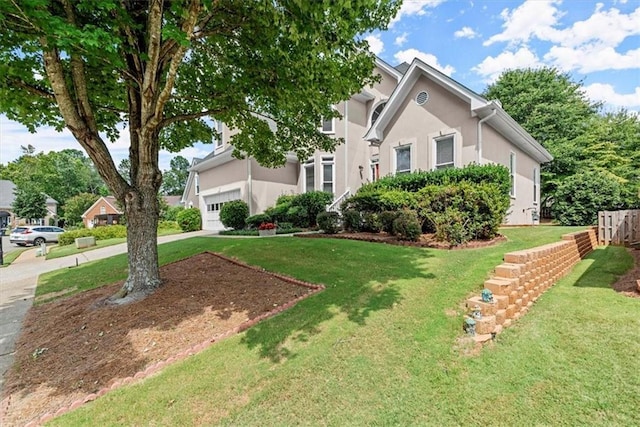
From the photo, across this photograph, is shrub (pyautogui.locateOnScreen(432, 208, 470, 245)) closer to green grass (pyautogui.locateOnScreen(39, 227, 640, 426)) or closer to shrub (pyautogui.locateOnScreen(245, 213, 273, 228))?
green grass (pyautogui.locateOnScreen(39, 227, 640, 426))

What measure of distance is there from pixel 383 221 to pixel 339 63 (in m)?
5.43

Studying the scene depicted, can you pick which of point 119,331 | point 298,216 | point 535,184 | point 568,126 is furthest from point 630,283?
point 568,126

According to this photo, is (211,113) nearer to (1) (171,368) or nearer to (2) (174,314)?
(2) (174,314)

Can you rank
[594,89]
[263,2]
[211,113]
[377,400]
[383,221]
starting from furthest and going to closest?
[594,89]
[383,221]
[211,113]
[263,2]
[377,400]

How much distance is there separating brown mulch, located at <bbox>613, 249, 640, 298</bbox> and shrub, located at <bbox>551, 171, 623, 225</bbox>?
9671 millimetres

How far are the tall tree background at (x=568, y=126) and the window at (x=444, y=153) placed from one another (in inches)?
499

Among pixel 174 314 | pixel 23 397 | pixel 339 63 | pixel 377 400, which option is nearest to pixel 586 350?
pixel 377 400

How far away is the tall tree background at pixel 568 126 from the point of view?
69.7 ft

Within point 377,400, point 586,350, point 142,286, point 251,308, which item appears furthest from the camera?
point 142,286

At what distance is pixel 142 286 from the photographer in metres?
6.05

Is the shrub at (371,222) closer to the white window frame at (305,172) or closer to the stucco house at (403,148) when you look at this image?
the stucco house at (403,148)

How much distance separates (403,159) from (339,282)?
9272mm

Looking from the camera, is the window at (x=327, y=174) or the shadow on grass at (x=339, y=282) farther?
the window at (x=327, y=174)

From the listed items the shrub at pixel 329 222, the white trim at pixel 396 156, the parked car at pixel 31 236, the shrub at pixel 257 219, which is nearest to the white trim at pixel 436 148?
the white trim at pixel 396 156
